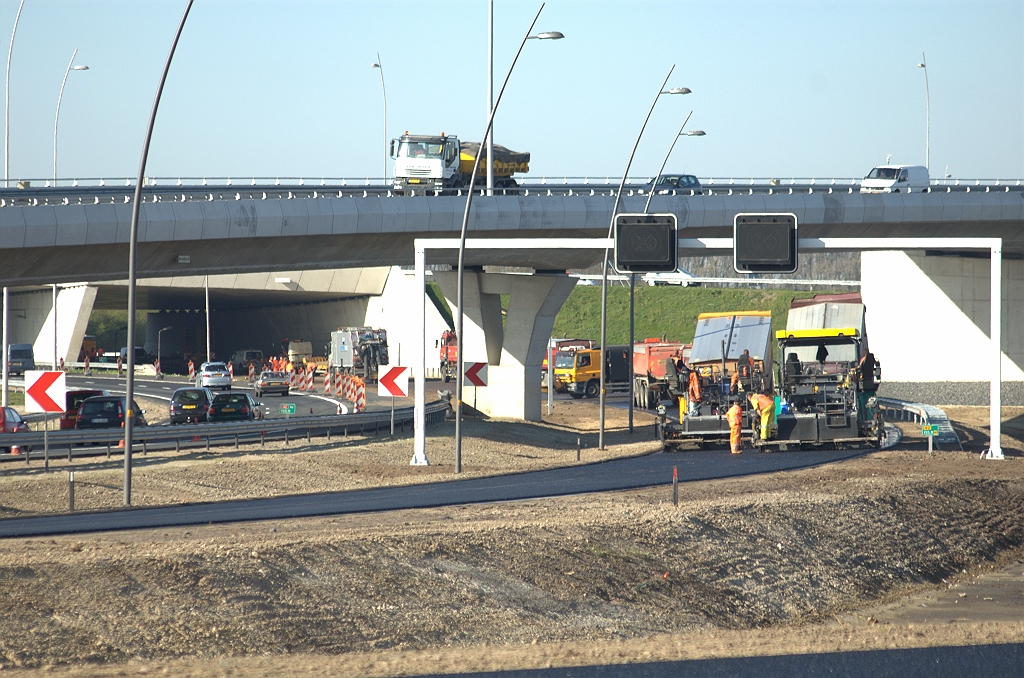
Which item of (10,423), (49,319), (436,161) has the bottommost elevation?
(10,423)

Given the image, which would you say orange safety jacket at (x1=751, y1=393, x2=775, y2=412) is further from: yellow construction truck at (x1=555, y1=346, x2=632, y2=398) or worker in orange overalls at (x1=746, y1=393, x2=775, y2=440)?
yellow construction truck at (x1=555, y1=346, x2=632, y2=398)

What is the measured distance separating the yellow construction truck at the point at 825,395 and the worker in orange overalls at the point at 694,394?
1784mm

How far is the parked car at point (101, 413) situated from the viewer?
31.5 meters

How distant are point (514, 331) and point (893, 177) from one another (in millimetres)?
20468

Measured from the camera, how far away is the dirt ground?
38.4 ft

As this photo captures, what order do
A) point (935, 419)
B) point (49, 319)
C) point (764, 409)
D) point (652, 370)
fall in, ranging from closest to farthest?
point (764, 409) → point (935, 419) → point (652, 370) → point (49, 319)

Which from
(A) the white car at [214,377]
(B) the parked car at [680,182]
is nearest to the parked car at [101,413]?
(A) the white car at [214,377]

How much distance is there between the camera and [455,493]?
2117cm

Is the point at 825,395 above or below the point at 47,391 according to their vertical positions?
below

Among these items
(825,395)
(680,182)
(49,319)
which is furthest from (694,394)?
(49,319)

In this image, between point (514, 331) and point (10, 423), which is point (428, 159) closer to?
point (514, 331)

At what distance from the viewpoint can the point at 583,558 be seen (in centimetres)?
1536

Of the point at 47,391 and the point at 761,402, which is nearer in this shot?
the point at 47,391

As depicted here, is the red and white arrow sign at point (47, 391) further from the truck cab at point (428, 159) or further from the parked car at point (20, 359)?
the parked car at point (20, 359)
